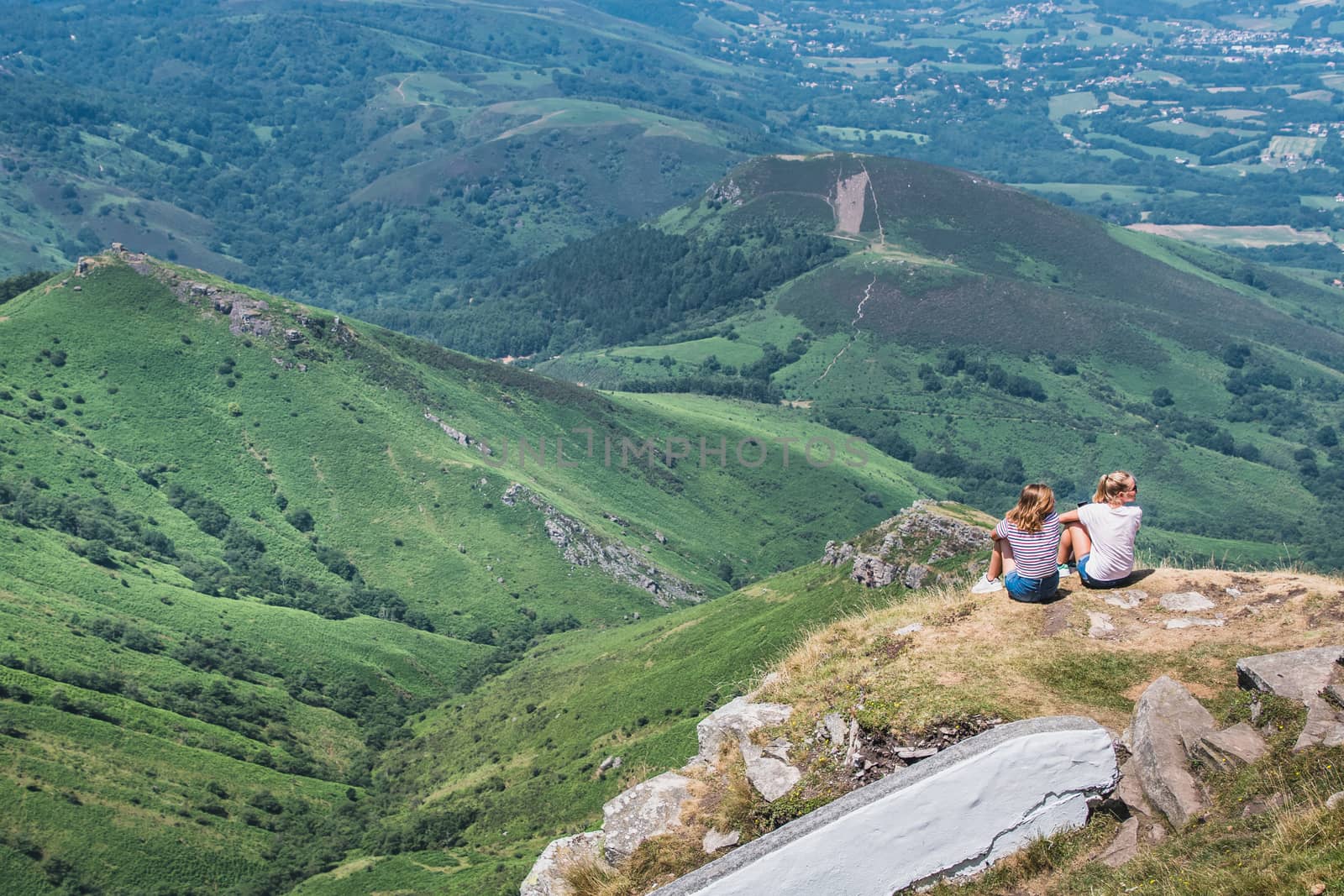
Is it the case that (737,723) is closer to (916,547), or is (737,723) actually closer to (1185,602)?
(1185,602)

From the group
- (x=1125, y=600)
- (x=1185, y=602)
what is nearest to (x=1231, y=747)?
(x=1185, y=602)

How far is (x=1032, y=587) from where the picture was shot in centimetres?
2362

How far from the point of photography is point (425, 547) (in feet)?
424

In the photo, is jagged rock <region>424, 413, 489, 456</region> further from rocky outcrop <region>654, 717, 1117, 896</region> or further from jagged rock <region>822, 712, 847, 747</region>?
rocky outcrop <region>654, 717, 1117, 896</region>

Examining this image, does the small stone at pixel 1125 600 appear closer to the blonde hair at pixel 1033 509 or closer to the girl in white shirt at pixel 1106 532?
the girl in white shirt at pixel 1106 532

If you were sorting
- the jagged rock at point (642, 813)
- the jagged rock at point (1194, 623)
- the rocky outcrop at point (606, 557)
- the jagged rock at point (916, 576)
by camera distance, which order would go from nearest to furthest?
the jagged rock at point (642, 813)
the jagged rock at point (1194, 623)
the jagged rock at point (916, 576)
the rocky outcrop at point (606, 557)

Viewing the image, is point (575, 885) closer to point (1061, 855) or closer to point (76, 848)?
point (1061, 855)

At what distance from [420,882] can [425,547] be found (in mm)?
66698

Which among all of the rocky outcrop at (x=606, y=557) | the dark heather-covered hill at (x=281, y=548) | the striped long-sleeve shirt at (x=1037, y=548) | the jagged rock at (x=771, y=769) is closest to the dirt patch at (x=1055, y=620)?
the striped long-sleeve shirt at (x=1037, y=548)

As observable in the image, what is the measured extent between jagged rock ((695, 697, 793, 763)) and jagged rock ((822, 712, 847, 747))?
118cm

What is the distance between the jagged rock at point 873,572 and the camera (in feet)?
225

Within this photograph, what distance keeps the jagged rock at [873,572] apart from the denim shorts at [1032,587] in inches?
1740

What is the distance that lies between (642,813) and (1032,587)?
9148 millimetres

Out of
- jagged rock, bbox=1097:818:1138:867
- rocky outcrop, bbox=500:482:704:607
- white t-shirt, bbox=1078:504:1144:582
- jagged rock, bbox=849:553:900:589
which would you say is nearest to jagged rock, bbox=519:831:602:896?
jagged rock, bbox=1097:818:1138:867
